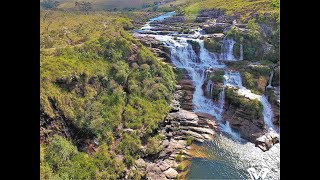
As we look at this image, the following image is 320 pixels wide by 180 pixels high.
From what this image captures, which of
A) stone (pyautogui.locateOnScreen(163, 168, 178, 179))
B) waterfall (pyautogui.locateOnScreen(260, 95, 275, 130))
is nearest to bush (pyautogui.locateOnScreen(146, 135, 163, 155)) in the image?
stone (pyautogui.locateOnScreen(163, 168, 178, 179))

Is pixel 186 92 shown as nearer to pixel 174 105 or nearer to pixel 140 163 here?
pixel 174 105

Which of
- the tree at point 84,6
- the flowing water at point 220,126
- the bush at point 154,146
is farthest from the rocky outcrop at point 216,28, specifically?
the bush at point 154,146

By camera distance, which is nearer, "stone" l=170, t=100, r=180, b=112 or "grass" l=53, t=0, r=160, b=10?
"stone" l=170, t=100, r=180, b=112

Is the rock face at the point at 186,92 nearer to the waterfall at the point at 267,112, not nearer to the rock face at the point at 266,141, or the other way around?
the waterfall at the point at 267,112

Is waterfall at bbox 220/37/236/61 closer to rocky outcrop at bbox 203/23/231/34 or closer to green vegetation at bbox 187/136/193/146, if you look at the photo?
rocky outcrop at bbox 203/23/231/34

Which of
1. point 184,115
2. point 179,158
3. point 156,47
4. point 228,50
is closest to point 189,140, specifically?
point 179,158
